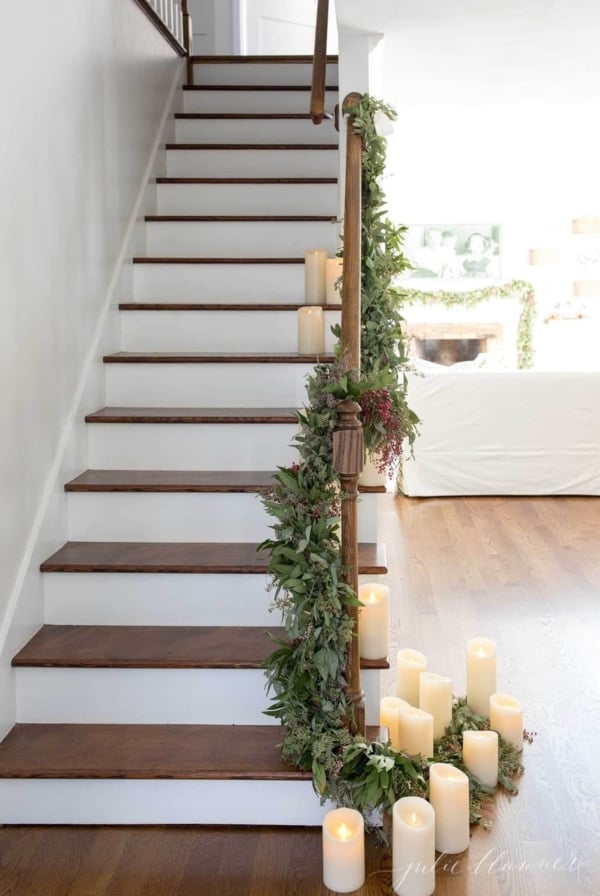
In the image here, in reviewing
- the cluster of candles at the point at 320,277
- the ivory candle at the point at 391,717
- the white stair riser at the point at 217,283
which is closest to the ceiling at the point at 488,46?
the cluster of candles at the point at 320,277

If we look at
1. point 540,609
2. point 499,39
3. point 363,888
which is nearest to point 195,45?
point 499,39

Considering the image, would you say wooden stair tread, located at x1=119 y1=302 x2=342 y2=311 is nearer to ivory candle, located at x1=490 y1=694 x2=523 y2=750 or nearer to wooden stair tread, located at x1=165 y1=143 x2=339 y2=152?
wooden stair tread, located at x1=165 y1=143 x2=339 y2=152

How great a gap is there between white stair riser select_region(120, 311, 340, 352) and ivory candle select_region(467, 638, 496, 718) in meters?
1.35

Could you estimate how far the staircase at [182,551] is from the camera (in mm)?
2250

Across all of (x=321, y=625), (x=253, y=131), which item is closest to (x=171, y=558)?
(x=321, y=625)

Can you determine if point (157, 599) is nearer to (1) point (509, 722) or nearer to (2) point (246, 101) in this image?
(1) point (509, 722)

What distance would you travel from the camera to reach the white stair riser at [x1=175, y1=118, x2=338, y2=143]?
474 centimetres

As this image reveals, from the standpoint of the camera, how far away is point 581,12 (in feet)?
11.0

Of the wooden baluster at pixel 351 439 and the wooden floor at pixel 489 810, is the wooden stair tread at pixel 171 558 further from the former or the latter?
the wooden floor at pixel 489 810

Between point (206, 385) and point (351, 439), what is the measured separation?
52.6 inches

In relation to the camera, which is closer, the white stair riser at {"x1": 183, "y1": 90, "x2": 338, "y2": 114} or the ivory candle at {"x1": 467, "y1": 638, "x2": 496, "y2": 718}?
the ivory candle at {"x1": 467, "y1": 638, "x2": 496, "y2": 718}

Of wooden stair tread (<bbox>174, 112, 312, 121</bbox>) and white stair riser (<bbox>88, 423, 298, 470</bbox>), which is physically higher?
wooden stair tread (<bbox>174, 112, 312, 121</bbox>)

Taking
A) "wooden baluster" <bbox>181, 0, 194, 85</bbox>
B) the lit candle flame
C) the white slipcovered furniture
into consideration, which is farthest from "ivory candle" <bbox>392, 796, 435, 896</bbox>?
"wooden baluster" <bbox>181, 0, 194, 85</bbox>

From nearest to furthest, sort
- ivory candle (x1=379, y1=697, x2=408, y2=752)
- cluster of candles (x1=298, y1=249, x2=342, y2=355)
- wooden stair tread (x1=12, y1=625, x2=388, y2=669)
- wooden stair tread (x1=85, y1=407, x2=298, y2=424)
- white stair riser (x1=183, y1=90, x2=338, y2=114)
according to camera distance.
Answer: wooden stair tread (x1=12, y1=625, x2=388, y2=669) → ivory candle (x1=379, y1=697, x2=408, y2=752) → wooden stair tread (x1=85, y1=407, x2=298, y2=424) → cluster of candles (x1=298, y1=249, x2=342, y2=355) → white stair riser (x1=183, y1=90, x2=338, y2=114)
